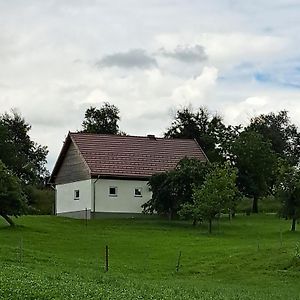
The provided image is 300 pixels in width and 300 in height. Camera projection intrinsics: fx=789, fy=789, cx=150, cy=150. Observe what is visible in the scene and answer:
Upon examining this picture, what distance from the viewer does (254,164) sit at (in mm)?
80000

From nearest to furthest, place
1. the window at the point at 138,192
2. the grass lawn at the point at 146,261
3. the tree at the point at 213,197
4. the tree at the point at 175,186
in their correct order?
the grass lawn at the point at 146,261
the tree at the point at 213,197
the tree at the point at 175,186
the window at the point at 138,192

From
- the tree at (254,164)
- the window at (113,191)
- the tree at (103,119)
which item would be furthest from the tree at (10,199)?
the tree at (103,119)

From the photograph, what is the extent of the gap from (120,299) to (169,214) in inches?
1869

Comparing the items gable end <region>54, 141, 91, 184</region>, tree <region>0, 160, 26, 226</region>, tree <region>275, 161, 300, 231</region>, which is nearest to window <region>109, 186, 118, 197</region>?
gable end <region>54, 141, 91, 184</region>

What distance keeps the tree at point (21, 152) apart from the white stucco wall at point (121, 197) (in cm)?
2814

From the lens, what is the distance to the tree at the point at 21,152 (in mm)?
99312

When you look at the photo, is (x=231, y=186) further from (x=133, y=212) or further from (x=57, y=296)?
(x=57, y=296)

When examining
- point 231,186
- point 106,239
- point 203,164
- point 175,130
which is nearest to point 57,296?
point 106,239

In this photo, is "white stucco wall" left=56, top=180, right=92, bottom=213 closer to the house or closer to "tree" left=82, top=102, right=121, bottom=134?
the house

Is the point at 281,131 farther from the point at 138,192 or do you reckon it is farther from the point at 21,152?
the point at 138,192

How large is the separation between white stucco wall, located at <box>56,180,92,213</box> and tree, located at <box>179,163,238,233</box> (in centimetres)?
1394

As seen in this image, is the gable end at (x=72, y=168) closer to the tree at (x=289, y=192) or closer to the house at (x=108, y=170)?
the house at (x=108, y=170)

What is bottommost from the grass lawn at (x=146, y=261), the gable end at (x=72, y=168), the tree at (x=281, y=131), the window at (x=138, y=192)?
the grass lawn at (x=146, y=261)

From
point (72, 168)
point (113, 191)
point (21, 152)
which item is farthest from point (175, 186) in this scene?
point (21, 152)
